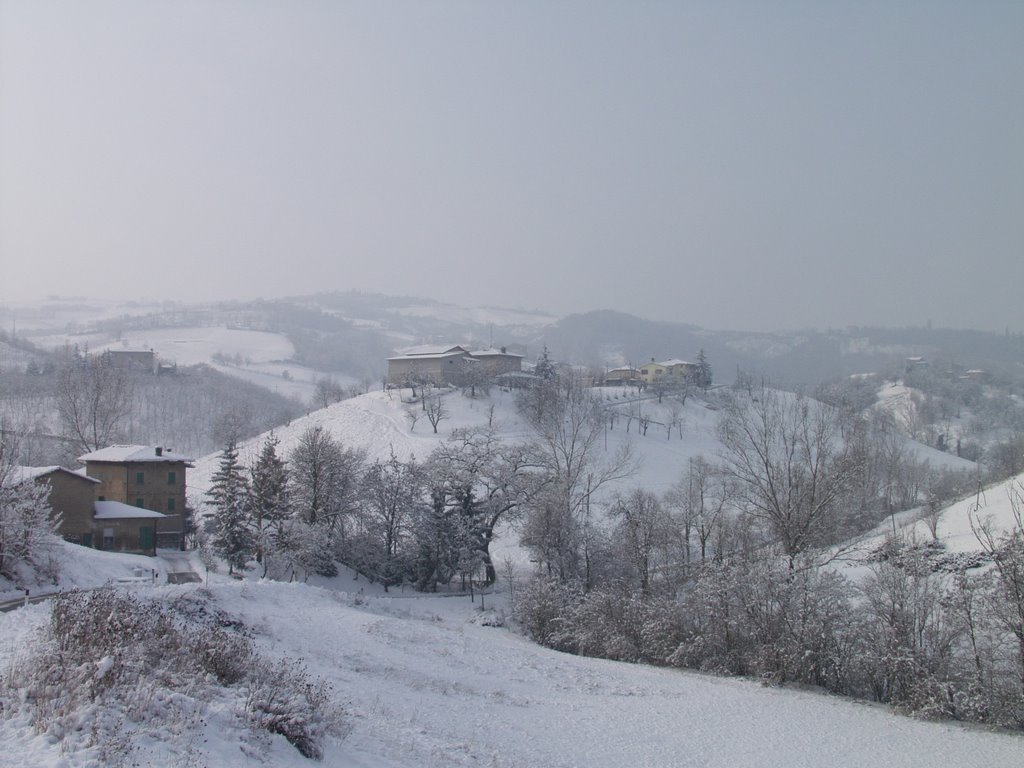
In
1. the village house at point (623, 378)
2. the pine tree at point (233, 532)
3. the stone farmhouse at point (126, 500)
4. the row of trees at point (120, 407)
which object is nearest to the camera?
the stone farmhouse at point (126, 500)

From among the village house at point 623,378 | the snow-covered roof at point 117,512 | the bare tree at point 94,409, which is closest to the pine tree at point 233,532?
the snow-covered roof at point 117,512

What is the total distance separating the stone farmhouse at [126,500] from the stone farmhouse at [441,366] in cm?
4638

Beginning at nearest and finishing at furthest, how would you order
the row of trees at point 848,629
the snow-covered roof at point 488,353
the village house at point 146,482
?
the row of trees at point 848,629, the village house at point 146,482, the snow-covered roof at point 488,353

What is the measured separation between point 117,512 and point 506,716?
1143 inches

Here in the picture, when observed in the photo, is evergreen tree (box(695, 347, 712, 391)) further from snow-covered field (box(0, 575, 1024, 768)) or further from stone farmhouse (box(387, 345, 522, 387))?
snow-covered field (box(0, 575, 1024, 768))

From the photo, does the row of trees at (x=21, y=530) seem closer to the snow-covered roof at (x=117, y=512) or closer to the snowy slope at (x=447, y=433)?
the snow-covered roof at (x=117, y=512)

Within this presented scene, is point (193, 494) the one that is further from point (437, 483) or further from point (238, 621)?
point (238, 621)

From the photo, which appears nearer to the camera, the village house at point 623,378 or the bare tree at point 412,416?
the bare tree at point 412,416

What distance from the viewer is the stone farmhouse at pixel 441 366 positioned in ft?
292

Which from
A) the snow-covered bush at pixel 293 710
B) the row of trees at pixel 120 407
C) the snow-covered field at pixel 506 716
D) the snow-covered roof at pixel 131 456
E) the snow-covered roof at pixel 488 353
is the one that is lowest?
the row of trees at pixel 120 407

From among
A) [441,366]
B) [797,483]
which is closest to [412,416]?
[441,366]

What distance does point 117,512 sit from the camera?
118ft

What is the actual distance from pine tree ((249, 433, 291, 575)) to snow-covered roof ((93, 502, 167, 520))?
192 inches

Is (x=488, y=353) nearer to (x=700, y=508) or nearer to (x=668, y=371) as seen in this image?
(x=668, y=371)
